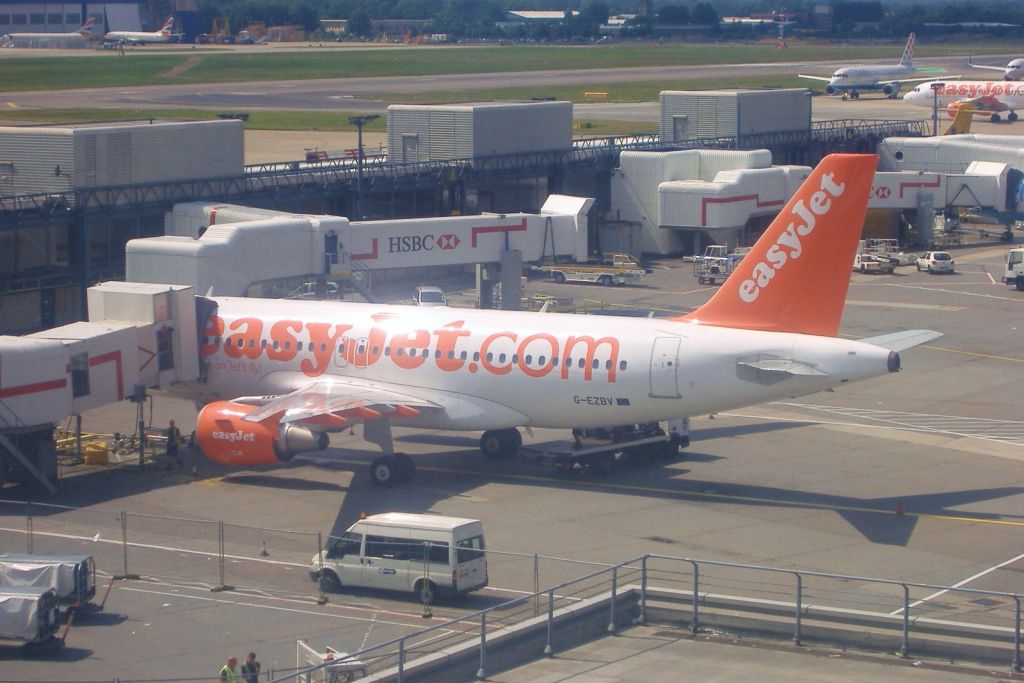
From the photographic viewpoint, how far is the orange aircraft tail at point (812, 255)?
135ft

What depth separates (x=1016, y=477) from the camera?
45812 millimetres

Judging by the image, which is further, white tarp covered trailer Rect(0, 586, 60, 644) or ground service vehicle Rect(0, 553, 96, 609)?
ground service vehicle Rect(0, 553, 96, 609)

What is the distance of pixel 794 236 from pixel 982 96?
5727 inches

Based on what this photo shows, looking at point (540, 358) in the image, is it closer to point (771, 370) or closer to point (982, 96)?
point (771, 370)

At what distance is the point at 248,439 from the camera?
144 feet

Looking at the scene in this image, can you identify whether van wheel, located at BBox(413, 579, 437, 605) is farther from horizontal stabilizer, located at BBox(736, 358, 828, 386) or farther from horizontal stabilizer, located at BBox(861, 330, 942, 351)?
horizontal stabilizer, located at BBox(861, 330, 942, 351)

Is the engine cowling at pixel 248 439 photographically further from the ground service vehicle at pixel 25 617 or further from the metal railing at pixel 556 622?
the ground service vehicle at pixel 25 617

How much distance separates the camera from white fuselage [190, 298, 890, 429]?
41969 millimetres

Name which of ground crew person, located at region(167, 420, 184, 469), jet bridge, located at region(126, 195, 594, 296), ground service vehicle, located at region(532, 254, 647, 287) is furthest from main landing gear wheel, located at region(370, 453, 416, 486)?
ground service vehicle, located at region(532, 254, 647, 287)

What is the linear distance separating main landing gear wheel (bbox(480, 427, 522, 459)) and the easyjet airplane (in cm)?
5

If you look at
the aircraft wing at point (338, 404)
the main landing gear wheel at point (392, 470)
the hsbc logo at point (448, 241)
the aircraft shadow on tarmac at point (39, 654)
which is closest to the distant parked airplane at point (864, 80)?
the hsbc logo at point (448, 241)

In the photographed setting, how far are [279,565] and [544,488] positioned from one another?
1104 cm

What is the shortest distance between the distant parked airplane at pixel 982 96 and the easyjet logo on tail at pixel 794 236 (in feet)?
452

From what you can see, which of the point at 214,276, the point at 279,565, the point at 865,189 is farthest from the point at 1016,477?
the point at 214,276
